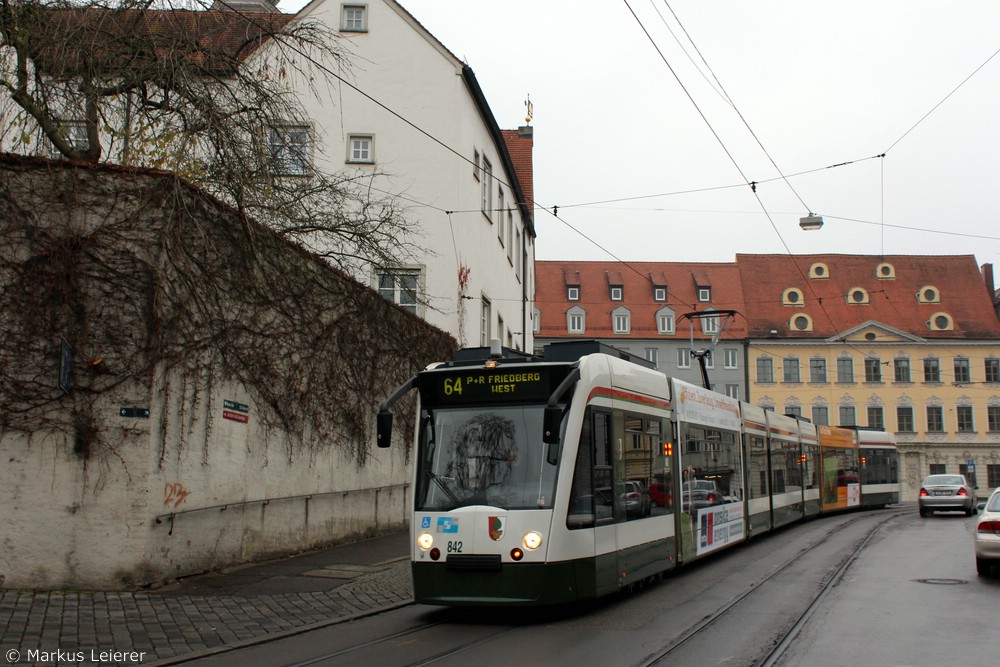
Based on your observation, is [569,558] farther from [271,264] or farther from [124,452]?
[271,264]

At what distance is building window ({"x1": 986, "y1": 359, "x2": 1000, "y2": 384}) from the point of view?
6969 centimetres

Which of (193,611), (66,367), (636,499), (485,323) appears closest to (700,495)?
(636,499)

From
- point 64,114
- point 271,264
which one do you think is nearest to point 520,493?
point 271,264

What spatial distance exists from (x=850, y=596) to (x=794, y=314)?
62.9 metres

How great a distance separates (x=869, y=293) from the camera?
7344 centimetres

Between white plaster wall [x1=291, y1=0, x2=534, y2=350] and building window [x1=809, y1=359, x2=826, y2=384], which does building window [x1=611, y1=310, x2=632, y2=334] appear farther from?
white plaster wall [x1=291, y1=0, x2=534, y2=350]

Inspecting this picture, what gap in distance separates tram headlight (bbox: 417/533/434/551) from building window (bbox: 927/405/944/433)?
67.0 meters

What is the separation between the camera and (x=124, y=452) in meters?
11.7

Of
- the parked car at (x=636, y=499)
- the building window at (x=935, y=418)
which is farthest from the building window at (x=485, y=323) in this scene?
the building window at (x=935, y=418)

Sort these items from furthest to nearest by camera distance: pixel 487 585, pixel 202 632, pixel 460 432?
pixel 460 432 < pixel 487 585 < pixel 202 632

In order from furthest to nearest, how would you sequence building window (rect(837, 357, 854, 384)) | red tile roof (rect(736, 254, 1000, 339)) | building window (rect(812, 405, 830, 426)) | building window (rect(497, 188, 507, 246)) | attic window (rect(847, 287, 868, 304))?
1. attic window (rect(847, 287, 868, 304))
2. red tile roof (rect(736, 254, 1000, 339))
3. building window (rect(837, 357, 854, 384))
4. building window (rect(812, 405, 830, 426))
5. building window (rect(497, 188, 507, 246))

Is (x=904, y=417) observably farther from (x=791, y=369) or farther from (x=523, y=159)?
(x=523, y=159)

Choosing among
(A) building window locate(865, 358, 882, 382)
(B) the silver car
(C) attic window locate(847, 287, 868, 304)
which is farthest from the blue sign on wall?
(C) attic window locate(847, 287, 868, 304)

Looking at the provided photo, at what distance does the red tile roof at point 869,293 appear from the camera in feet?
236
